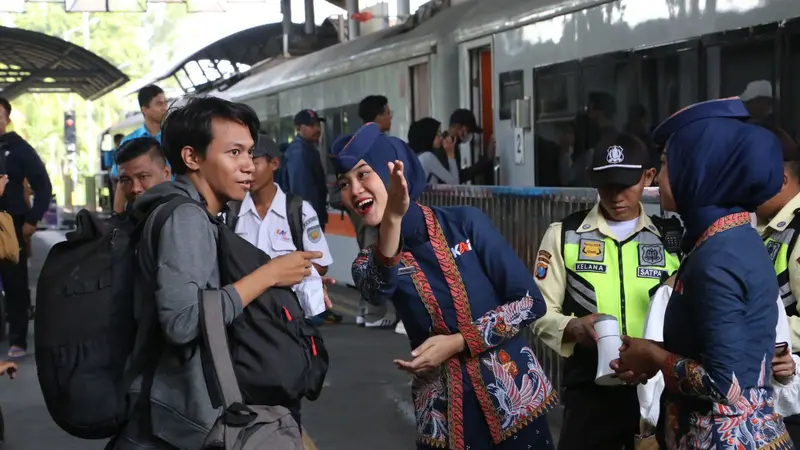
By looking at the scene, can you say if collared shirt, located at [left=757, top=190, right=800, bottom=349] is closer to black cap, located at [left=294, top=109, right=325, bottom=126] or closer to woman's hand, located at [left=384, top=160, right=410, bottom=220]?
woman's hand, located at [left=384, top=160, right=410, bottom=220]

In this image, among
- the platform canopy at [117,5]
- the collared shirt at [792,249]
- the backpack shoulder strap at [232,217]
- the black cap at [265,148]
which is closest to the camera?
the collared shirt at [792,249]

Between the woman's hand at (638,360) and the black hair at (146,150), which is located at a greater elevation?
the black hair at (146,150)

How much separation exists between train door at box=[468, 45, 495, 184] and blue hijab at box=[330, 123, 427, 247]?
7829 millimetres

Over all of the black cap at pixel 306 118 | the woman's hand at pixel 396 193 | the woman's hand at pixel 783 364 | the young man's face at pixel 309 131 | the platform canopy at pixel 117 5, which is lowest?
the woman's hand at pixel 783 364

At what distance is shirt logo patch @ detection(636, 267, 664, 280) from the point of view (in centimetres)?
423

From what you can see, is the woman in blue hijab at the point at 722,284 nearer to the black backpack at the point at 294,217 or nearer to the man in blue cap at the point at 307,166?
the black backpack at the point at 294,217

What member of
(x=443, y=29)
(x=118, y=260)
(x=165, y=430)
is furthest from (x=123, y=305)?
(x=443, y=29)

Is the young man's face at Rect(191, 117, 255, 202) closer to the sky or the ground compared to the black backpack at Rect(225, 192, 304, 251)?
closer to the sky

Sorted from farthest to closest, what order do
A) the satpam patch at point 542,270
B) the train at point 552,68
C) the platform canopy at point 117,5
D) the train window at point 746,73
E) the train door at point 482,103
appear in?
1. the platform canopy at point 117,5
2. the train door at point 482,103
3. the train at point 552,68
4. the train window at point 746,73
5. the satpam patch at point 542,270

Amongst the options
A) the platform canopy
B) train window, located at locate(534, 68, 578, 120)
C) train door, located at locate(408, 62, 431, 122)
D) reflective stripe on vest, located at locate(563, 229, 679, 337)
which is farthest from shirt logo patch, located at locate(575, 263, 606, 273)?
the platform canopy

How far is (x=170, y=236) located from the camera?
2.96 m

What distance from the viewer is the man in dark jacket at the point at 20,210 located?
33.4ft

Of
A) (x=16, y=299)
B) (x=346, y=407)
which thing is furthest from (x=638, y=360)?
(x=16, y=299)

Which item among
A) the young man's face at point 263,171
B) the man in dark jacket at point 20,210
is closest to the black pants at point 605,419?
the young man's face at point 263,171
